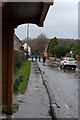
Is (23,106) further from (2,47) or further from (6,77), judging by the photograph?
(2,47)

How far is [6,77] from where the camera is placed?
15.9 feet

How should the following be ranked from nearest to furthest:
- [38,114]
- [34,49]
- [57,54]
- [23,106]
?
[38,114]
[23,106]
[57,54]
[34,49]

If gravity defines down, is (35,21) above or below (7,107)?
above

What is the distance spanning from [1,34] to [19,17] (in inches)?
25.1

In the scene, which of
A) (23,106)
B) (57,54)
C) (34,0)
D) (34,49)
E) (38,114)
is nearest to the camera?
(34,0)

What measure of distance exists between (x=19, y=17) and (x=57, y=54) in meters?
46.0

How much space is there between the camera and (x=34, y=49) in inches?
3541

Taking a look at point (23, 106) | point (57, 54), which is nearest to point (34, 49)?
point (57, 54)

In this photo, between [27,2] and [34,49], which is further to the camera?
[34,49]

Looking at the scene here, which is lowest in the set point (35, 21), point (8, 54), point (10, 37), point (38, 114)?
point (38, 114)

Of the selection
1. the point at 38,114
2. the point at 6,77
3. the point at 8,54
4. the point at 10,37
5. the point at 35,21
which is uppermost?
the point at 35,21

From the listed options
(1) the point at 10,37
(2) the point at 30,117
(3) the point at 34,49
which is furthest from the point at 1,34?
(3) the point at 34,49

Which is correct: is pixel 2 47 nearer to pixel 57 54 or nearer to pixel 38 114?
pixel 38 114

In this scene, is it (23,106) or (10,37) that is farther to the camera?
(23,106)
